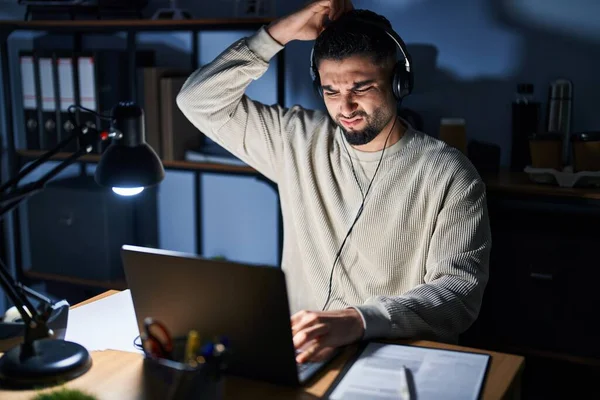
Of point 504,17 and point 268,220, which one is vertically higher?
point 504,17

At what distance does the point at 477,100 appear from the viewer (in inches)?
98.2

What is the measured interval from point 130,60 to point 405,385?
195cm

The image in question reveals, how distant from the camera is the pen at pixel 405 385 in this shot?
106cm

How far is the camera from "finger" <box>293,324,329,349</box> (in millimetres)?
1186

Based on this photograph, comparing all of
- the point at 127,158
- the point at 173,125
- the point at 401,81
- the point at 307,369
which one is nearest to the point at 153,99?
the point at 173,125

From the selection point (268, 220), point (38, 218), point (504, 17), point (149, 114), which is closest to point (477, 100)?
point (504, 17)

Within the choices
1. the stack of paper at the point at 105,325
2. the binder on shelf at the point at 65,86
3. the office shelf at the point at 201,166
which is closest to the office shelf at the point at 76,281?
the office shelf at the point at 201,166

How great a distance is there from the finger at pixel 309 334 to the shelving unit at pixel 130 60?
138 cm

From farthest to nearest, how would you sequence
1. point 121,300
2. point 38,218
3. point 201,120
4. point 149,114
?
point 38,218
point 149,114
point 201,120
point 121,300

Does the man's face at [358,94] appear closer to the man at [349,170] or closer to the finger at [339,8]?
the man at [349,170]

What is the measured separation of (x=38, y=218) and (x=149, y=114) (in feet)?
2.06

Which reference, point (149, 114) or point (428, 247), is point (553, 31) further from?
point (149, 114)

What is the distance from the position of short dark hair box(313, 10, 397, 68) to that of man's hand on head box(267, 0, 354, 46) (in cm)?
6

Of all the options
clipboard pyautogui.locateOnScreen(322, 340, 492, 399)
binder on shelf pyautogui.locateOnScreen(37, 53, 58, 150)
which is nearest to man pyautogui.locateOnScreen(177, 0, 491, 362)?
clipboard pyautogui.locateOnScreen(322, 340, 492, 399)
